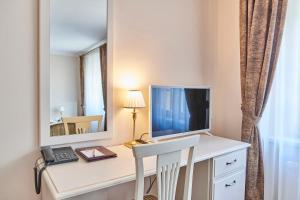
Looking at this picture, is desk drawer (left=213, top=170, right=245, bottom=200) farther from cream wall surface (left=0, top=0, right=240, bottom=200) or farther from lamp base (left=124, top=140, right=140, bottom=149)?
lamp base (left=124, top=140, right=140, bottom=149)

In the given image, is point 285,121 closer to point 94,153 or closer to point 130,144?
point 130,144

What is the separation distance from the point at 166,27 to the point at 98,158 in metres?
1.34

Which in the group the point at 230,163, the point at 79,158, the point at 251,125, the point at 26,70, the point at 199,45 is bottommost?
the point at 230,163

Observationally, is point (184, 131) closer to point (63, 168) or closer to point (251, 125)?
point (251, 125)

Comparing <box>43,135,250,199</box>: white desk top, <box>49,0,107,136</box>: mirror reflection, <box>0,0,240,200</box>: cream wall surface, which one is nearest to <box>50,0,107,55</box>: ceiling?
<box>49,0,107,136</box>: mirror reflection

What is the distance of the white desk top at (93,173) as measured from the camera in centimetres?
109

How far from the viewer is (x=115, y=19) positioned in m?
1.77

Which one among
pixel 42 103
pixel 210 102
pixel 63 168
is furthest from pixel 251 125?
pixel 42 103

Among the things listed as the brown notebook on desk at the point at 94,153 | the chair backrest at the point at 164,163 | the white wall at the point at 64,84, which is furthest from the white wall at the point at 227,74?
the white wall at the point at 64,84

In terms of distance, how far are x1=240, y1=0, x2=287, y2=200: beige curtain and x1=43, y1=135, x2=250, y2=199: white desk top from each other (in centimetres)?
56

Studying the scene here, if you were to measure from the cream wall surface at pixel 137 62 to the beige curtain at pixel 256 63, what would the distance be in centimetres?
23

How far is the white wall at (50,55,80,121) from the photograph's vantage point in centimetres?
151

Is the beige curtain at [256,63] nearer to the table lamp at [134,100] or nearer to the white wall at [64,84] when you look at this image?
the table lamp at [134,100]

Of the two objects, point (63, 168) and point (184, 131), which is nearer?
point (63, 168)
